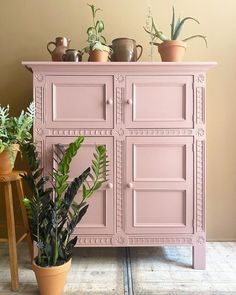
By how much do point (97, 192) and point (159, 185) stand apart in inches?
16.6

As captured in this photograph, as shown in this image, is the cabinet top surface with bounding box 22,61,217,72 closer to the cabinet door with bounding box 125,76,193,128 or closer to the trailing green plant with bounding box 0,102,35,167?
the cabinet door with bounding box 125,76,193,128

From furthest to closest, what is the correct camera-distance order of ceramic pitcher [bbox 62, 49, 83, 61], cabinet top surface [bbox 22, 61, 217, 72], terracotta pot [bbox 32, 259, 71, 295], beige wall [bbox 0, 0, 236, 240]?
beige wall [bbox 0, 0, 236, 240], ceramic pitcher [bbox 62, 49, 83, 61], cabinet top surface [bbox 22, 61, 217, 72], terracotta pot [bbox 32, 259, 71, 295]

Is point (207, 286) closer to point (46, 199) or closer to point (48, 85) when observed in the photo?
point (46, 199)

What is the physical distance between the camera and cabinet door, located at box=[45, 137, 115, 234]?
1.84 m

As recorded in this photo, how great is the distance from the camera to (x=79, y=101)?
1845 millimetres

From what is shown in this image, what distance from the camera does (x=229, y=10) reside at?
2279 mm

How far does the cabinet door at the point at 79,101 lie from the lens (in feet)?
6.01

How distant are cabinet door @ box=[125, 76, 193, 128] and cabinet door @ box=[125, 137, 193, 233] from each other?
0.11 metres

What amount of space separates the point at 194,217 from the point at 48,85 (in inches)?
52.0

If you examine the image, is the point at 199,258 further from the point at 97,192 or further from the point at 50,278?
the point at 50,278

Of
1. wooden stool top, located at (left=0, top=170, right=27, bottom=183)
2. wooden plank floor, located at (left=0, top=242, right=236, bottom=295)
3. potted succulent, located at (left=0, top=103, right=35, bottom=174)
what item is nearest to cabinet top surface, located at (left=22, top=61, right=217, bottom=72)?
potted succulent, located at (left=0, top=103, right=35, bottom=174)

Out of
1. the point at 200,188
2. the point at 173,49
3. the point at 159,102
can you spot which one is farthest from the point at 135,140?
the point at 173,49

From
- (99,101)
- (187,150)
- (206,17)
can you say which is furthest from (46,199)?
(206,17)

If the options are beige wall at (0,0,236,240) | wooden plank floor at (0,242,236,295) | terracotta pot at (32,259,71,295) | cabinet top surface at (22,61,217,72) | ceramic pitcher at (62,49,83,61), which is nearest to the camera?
terracotta pot at (32,259,71,295)
